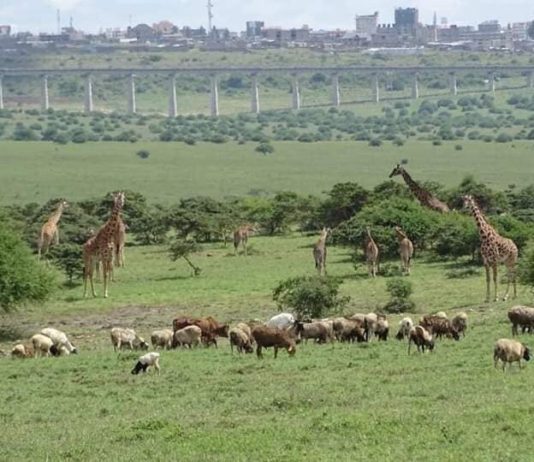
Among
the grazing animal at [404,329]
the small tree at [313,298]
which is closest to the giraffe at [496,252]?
the small tree at [313,298]

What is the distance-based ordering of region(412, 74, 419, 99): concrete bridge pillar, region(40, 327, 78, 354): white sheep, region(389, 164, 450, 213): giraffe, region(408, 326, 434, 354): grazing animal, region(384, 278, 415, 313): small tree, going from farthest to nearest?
region(412, 74, 419, 99): concrete bridge pillar, region(389, 164, 450, 213): giraffe, region(384, 278, 415, 313): small tree, region(40, 327, 78, 354): white sheep, region(408, 326, 434, 354): grazing animal

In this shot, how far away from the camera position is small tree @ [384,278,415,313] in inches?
1101

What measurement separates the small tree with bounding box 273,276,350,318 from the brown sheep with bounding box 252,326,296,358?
5386mm

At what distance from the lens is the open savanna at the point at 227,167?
2611 inches

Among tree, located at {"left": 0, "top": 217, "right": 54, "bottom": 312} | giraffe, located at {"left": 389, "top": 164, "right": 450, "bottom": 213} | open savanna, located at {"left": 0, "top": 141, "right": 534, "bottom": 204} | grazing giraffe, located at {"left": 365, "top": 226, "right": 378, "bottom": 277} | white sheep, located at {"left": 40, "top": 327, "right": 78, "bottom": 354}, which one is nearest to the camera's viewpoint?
white sheep, located at {"left": 40, "top": 327, "right": 78, "bottom": 354}

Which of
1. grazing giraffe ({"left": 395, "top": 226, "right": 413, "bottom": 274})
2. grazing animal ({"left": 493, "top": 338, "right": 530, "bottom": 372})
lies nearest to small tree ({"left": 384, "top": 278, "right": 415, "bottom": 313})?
grazing giraffe ({"left": 395, "top": 226, "right": 413, "bottom": 274})

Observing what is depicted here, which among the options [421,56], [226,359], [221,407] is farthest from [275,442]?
[421,56]

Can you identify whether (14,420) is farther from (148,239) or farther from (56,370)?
(148,239)

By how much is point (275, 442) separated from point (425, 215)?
23.4 metres

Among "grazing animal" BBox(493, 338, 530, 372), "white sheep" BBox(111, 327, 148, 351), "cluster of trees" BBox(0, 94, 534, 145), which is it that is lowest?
"cluster of trees" BBox(0, 94, 534, 145)

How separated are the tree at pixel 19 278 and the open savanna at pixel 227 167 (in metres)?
32.9

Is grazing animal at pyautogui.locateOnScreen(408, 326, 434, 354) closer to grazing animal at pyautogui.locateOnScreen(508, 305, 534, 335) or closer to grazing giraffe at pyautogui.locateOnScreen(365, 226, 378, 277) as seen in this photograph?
grazing animal at pyautogui.locateOnScreen(508, 305, 534, 335)

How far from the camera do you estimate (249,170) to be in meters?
76.5

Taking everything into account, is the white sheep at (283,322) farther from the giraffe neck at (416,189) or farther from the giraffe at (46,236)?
the giraffe neck at (416,189)
